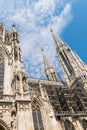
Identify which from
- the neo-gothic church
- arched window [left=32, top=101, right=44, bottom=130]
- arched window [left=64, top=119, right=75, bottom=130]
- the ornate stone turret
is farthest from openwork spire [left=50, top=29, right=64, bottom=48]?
arched window [left=32, top=101, right=44, bottom=130]

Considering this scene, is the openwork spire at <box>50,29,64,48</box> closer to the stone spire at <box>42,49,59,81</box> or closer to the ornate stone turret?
Answer: the ornate stone turret

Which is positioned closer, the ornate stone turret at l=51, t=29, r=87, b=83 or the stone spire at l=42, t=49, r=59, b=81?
the ornate stone turret at l=51, t=29, r=87, b=83

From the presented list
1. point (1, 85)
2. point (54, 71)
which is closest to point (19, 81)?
point (1, 85)

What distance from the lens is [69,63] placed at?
140ft

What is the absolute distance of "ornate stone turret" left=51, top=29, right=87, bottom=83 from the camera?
39162 millimetres

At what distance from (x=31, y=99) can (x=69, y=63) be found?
79.6 ft

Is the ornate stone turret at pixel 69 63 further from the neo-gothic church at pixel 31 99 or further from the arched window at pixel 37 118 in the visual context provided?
the arched window at pixel 37 118

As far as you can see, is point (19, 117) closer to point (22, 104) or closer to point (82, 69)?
point (22, 104)

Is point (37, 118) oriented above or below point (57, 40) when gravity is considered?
below

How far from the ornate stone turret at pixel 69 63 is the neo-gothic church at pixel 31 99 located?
0.20 meters

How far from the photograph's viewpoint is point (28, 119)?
13.2 metres

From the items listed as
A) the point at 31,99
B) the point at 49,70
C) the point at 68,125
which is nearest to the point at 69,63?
the point at 49,70

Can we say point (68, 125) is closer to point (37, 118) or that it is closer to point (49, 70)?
point (37, 118)

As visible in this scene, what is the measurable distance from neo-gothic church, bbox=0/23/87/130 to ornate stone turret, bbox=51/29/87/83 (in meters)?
0.20
